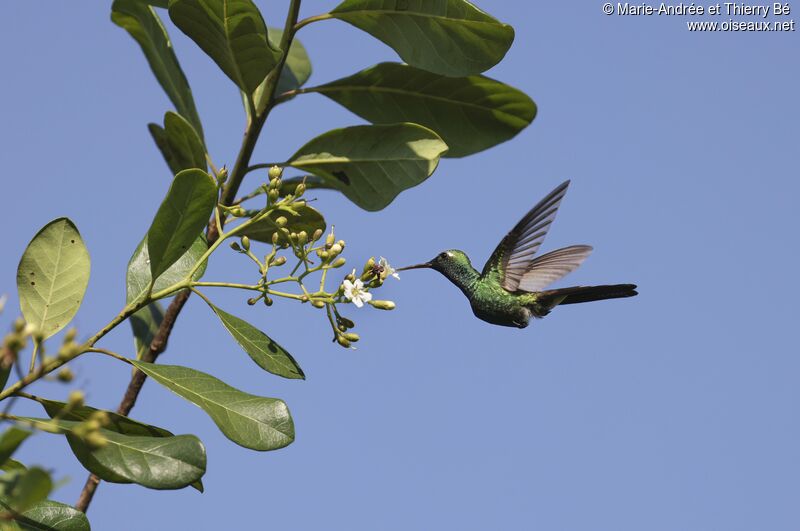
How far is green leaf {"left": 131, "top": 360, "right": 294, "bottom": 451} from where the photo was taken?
8.33 feet

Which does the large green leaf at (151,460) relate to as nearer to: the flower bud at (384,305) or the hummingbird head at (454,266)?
the flower bud at (384,305)

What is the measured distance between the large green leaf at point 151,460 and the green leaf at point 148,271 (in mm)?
614

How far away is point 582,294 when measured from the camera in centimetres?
394

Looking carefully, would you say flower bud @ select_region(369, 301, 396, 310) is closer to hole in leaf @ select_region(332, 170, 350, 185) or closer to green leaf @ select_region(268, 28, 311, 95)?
hole in leaf @ select_region(332, 170, 350, 185)

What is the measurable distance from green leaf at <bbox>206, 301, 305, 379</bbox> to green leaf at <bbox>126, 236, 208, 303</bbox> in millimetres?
168

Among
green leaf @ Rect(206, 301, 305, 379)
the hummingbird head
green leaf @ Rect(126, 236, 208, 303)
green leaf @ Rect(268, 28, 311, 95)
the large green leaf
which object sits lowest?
the large green leaf

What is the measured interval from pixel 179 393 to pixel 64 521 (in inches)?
16.7

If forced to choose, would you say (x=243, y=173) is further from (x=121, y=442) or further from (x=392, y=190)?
(x=121, y=442)

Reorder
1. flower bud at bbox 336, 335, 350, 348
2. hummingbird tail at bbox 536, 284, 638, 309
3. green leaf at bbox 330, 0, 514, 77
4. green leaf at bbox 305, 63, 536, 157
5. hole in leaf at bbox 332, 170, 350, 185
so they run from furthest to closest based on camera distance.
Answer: hummingbird tail at bbox 536, 284, 638, 309
green leaf at bbox 305, 63, 536, 157
hole in leaf at bbox 332, 170, 350, 185
green leaf at bbox 330, 0, 514, 77
flower bud at bbox 336, 335, 350, 348

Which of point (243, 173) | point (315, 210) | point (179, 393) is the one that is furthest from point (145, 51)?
point (179, 393)

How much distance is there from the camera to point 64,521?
2.36 metres

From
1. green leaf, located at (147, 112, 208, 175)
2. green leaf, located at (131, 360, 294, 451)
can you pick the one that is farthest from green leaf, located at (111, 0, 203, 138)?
green leaf, located at (131, 360, 294, 451)

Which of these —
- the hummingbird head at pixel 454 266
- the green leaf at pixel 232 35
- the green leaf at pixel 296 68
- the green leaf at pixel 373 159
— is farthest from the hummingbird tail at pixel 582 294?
the green leaf at pixel 232 35

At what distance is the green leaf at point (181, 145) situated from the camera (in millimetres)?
3162
